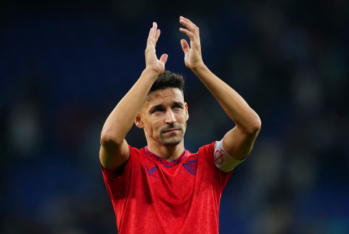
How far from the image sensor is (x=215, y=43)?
5.65 metres

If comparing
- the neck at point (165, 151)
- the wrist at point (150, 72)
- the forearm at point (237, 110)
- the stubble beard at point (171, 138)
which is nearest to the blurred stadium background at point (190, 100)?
the neck at point (165, 151)

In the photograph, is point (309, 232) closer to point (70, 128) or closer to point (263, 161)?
point (263, 161)

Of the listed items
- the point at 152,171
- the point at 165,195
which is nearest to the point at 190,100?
the point at 152,171

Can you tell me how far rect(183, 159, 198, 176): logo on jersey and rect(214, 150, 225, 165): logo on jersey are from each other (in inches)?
5.7

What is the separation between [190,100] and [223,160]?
3151 mm

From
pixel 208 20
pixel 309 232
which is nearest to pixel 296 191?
pixel 309 232

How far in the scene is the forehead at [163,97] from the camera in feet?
7.67

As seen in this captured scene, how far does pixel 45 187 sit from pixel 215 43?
3.55 metres

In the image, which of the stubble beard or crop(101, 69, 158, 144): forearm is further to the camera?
the stubble beard

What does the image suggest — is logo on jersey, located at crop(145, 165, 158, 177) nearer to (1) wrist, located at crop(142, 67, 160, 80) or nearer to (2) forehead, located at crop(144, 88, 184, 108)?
(2) forehead, located at crop(144, 88, 184, 108)

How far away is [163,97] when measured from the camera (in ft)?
7.71

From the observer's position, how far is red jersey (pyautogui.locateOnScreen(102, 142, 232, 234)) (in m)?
2.05

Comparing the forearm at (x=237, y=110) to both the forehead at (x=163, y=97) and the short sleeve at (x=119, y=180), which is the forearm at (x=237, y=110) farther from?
the short sleeve at (x=119, y=180)

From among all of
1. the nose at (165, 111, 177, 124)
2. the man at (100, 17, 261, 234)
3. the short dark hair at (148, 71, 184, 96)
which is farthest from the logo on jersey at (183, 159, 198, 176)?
the short dark hair at (148, 71, 184, 96)
